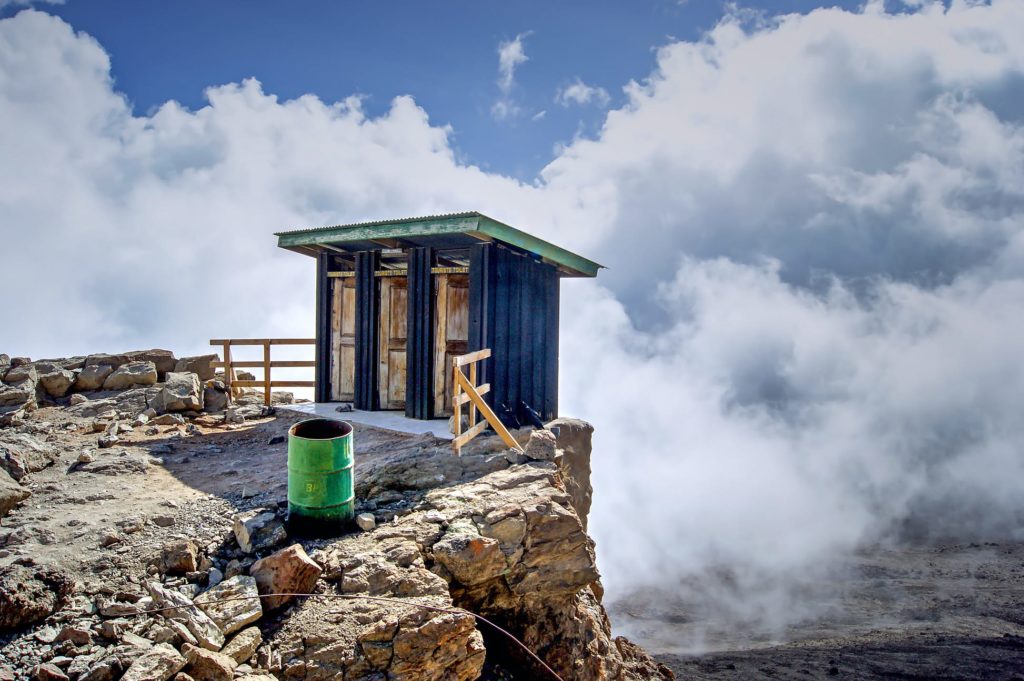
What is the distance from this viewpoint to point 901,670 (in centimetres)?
1454

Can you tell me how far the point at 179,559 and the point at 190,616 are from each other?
88 centimetres

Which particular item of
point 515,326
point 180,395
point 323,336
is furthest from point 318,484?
point 180,395

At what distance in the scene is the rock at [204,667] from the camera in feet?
13.2

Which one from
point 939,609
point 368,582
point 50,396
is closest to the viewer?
point 368,582

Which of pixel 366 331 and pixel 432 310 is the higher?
pixel 432 310

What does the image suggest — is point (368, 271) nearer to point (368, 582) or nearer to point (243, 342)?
point (243, 342)

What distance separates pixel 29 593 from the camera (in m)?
4.40

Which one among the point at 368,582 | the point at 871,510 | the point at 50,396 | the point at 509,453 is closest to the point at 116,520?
the point at 368,582

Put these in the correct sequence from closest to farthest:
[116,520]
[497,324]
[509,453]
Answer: [116,520] < [509,453] < [497,324]

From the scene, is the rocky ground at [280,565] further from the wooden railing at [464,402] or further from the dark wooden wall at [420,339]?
the dark wooden wall at [420,339]

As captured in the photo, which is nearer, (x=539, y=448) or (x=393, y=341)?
(x=539, y=448)

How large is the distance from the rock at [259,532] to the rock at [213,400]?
330 inches

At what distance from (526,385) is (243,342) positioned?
25.0ft

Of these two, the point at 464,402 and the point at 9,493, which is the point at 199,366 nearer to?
the point at 9,493
